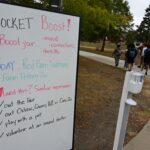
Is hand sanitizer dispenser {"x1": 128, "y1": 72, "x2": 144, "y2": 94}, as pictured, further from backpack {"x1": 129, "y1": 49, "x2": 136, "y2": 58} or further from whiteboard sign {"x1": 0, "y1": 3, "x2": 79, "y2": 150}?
backpack {"x1": 129, "y1": 49, "x2": 136, "y2": 58}

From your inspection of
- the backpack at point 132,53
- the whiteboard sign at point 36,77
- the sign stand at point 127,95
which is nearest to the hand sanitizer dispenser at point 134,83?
the sign stand at point 127,95

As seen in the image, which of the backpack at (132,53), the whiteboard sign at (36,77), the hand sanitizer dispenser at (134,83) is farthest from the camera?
the backpack at (132,53)

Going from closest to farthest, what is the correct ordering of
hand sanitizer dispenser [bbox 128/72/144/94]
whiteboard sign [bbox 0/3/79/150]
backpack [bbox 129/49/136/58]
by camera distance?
whiteboard sign [bbox 0/3/79/150] < hand sanitizer dispenser [bbox 128/72/144/94] < backpack [bbox 129/49/136/58]

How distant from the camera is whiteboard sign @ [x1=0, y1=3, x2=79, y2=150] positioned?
328cm

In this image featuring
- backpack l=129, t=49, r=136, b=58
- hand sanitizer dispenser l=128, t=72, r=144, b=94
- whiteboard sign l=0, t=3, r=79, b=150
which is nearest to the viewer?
whiteboard sign l=0, t=3, r=79, b=150

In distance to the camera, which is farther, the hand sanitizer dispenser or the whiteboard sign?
the hand sanitizer dispenser

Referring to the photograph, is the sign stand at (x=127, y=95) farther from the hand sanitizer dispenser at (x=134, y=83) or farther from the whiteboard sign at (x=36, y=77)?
the whiteboard sign at (x=36, y=77)

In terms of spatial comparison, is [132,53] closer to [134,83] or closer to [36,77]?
[134,83]

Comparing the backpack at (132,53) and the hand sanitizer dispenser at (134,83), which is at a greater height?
the hand sanitizer dispenser at (134,83)

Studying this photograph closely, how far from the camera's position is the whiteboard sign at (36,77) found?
328cm

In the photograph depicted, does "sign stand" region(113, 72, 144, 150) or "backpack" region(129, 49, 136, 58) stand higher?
"sign stand" region(113, 72, 144, 150)

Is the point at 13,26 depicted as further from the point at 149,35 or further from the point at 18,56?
the point at 149,35

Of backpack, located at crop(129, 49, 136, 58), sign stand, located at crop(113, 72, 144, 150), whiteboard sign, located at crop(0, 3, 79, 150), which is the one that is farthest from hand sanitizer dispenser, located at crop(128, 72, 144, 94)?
backpack, located at crop(129, 49, 136, 58)

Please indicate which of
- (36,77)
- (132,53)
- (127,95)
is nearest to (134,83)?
(127,95)
